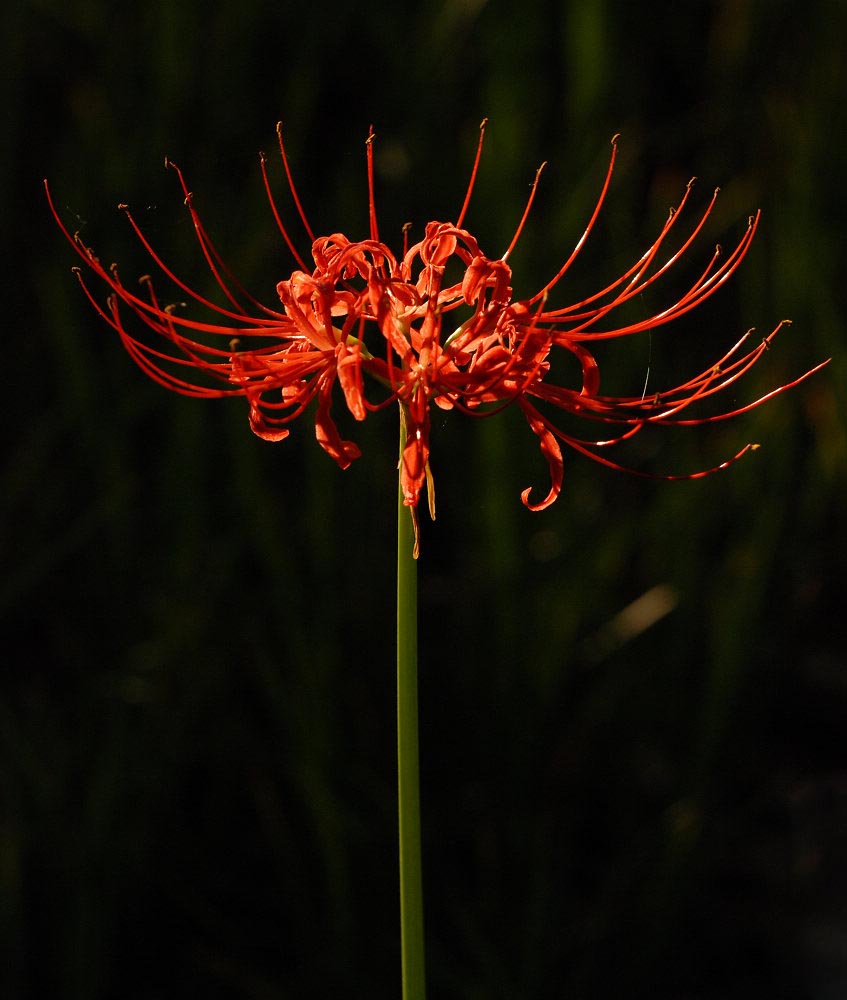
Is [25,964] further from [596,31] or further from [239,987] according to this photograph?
[596,31]

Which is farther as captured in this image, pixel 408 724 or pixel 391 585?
pixel 391 585

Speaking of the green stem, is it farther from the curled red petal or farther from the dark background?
the dark background

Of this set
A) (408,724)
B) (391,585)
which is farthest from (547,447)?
(391,585)

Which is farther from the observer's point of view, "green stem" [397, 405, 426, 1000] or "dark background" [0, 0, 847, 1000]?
"dark background" [0, 0, 847, 1000]

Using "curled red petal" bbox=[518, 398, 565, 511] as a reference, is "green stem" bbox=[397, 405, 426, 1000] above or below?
below

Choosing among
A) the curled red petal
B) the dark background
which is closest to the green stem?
the curled red petal

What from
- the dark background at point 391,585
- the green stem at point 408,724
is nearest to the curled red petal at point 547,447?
the green stem at point 408,724

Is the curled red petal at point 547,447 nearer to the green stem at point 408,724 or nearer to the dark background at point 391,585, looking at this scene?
the green stem at point 408,724

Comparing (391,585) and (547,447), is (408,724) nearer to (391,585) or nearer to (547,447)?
(547,447)
